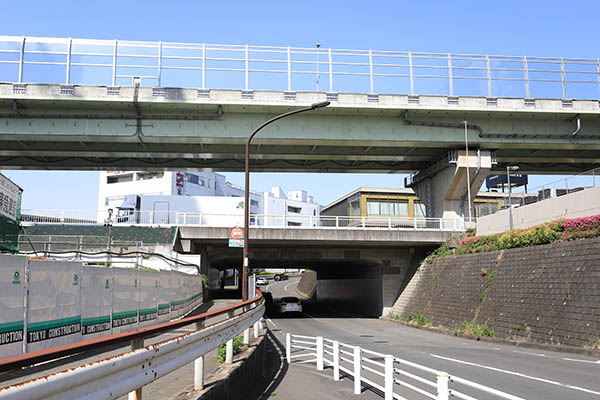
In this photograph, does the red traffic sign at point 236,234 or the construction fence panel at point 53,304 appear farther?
the red traffic sign at point 236,234

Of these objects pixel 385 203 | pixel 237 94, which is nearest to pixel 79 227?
pixel 237 94

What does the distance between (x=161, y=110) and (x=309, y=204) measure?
10185 cm

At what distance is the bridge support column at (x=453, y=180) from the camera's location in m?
35.9

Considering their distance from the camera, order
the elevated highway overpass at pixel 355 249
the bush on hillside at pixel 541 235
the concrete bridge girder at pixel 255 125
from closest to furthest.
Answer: the bush on hillside at pixel 541 235, the concrete bridge girder at pixel 255 125, the elevated highway overpass at pixel 355 249

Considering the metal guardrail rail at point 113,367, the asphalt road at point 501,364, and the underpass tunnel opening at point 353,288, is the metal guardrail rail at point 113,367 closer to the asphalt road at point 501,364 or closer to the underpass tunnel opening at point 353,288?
the asphalt road at point 501,364

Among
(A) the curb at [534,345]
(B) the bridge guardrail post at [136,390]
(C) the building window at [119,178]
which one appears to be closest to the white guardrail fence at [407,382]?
(B) the bridge guardrail post at [136,390]

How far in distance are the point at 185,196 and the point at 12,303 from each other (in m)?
45.3

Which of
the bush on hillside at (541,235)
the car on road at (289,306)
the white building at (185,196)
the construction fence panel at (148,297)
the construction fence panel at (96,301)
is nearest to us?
the construction fence panel at (96,301)

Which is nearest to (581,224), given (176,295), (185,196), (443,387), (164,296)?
(443,387)

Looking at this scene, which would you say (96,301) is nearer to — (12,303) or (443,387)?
(12,303)

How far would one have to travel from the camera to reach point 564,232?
2047 cm

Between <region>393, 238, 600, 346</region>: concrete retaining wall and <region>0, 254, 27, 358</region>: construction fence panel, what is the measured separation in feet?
51.5

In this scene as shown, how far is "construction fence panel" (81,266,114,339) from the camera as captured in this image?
12.9 metres

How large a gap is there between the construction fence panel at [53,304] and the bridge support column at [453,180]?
29.3m
